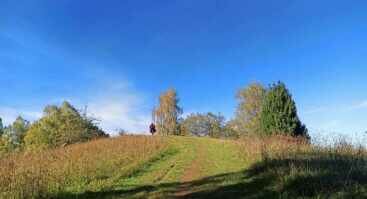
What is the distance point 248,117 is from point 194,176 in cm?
6070

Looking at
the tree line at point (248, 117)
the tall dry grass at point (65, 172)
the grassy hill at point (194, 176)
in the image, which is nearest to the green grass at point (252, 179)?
the grassy hill at point (194, 176)

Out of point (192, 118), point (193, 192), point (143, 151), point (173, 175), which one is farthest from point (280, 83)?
point (192, 118)

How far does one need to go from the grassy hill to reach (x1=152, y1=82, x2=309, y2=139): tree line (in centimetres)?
979

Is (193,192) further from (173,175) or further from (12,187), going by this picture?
(12,187)

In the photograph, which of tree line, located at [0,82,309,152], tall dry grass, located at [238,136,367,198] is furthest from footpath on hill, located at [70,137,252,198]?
tree line, located at [0,82,309,152]

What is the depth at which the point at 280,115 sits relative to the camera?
3170cm

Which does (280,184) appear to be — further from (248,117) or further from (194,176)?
(248,117)

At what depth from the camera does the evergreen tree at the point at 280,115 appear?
31719 millimetres

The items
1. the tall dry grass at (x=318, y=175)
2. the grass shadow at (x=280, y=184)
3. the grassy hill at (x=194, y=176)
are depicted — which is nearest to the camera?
the tall dry grass at (x=318, y=175)

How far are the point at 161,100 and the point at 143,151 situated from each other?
64.4 m

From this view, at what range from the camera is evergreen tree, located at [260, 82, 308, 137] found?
31719 millimetres

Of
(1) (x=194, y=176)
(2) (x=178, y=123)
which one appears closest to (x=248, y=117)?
(2) (x=178, y=123)

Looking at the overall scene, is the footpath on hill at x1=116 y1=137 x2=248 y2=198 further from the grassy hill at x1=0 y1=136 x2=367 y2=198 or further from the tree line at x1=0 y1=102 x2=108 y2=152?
the tree line at x1=0 y1=102 x2=108 y2=152

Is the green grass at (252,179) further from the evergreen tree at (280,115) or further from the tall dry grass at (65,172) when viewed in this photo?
the evergreen tree at (280,115)
